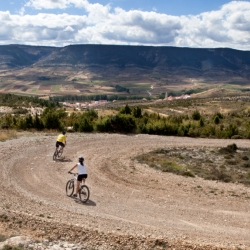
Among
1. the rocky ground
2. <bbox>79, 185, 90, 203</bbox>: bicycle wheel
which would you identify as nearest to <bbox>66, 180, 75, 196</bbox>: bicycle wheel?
the rocky ground

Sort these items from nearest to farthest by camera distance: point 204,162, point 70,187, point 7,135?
1. point 70,187
2. point 204,162
3. point 7,135

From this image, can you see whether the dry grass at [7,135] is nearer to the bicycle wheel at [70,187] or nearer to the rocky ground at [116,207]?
the rocky ground at [116,207]

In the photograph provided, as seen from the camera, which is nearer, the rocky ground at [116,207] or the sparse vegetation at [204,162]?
the rocky ground at [116,207]

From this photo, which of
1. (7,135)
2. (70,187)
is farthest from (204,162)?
(7,135)

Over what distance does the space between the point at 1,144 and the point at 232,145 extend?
16.1m

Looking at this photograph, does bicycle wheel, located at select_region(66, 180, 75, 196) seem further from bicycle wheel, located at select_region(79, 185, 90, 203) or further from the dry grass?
the dry grass

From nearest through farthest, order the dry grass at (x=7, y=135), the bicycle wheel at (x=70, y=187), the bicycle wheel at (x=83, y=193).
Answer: the bicycle wheel at (x=83, y=193) → the bicycle wheel at (x=70, y=187) → the dry grass at (x=7, y=135)

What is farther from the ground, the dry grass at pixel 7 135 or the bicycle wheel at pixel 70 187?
the dry grass at pixel 7 135

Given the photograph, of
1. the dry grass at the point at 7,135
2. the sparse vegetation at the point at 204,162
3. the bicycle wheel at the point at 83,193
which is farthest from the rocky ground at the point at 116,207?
the dry grass at the point at 7,135

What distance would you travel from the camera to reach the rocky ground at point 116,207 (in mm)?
10531

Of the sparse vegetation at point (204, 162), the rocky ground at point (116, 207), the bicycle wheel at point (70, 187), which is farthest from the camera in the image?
the sparse vegetation at point (204, 162)

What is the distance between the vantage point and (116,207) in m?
13.5

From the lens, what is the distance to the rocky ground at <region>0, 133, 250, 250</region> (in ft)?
34.6

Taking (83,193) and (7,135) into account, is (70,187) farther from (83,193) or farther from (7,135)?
(7,135)
